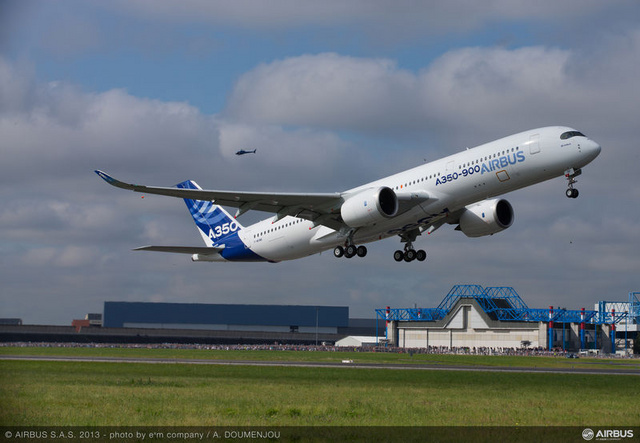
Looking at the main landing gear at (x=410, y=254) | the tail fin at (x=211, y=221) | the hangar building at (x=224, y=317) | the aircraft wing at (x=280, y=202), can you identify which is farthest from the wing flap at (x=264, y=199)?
the hangar building at (x=224, y=317)

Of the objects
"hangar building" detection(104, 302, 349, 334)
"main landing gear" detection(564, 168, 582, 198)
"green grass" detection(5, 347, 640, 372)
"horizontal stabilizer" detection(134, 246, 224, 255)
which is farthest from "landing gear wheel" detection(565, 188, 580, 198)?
"hangar building" detection(104, 302, 349, 334)

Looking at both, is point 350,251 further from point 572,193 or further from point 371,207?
point 572,193

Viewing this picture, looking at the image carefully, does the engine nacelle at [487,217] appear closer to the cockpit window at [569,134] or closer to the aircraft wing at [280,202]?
the aircraft wing at [280,202]

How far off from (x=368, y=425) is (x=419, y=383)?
16.1 metres

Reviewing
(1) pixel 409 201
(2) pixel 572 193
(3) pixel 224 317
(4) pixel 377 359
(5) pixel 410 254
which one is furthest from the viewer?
(3) pixel 224 317

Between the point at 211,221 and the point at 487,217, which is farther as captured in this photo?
the point at 211,221

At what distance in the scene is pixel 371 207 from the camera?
44.6 m

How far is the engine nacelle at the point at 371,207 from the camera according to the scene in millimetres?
44562

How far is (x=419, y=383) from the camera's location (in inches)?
1534

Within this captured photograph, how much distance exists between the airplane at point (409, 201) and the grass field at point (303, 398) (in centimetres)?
943

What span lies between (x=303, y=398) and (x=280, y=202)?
1889cm

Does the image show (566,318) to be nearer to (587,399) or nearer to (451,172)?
(451,172)
